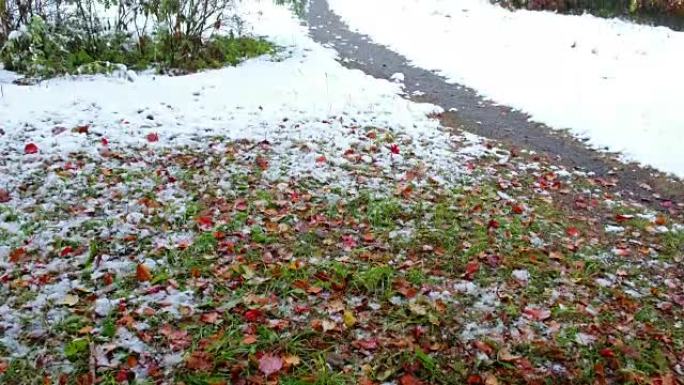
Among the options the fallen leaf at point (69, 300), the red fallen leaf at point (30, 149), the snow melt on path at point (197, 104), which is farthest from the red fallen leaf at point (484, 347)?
the red fallen leaf at point (30, 149)

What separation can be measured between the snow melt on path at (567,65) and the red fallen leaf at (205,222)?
5226 mm

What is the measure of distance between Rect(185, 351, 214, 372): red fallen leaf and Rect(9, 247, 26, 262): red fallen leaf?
65.2 inches

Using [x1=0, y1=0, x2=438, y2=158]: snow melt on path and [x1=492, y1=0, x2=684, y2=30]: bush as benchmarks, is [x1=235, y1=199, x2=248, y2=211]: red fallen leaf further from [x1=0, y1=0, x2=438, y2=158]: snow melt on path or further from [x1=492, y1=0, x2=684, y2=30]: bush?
[x1=492, y1=0, x2=684, y2=30]: bush

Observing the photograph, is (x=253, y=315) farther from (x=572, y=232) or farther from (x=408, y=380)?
(x=572, y=232)

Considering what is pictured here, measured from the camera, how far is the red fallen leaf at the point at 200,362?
2912 mm

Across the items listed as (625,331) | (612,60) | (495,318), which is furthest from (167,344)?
(612,60)

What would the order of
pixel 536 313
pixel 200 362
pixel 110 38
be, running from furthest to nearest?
pixel 110 38 < pixel 536 313 < pixel 200 362

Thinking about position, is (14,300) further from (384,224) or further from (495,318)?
(495,318)

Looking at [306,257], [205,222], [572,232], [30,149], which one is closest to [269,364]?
[306,257]

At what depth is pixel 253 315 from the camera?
3.34 meters

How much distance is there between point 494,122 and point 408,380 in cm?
572

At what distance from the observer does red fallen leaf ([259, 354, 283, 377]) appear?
9.65 ft

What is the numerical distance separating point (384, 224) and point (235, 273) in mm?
1400

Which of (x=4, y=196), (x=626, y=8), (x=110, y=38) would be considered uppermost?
(x=626, y=8)
